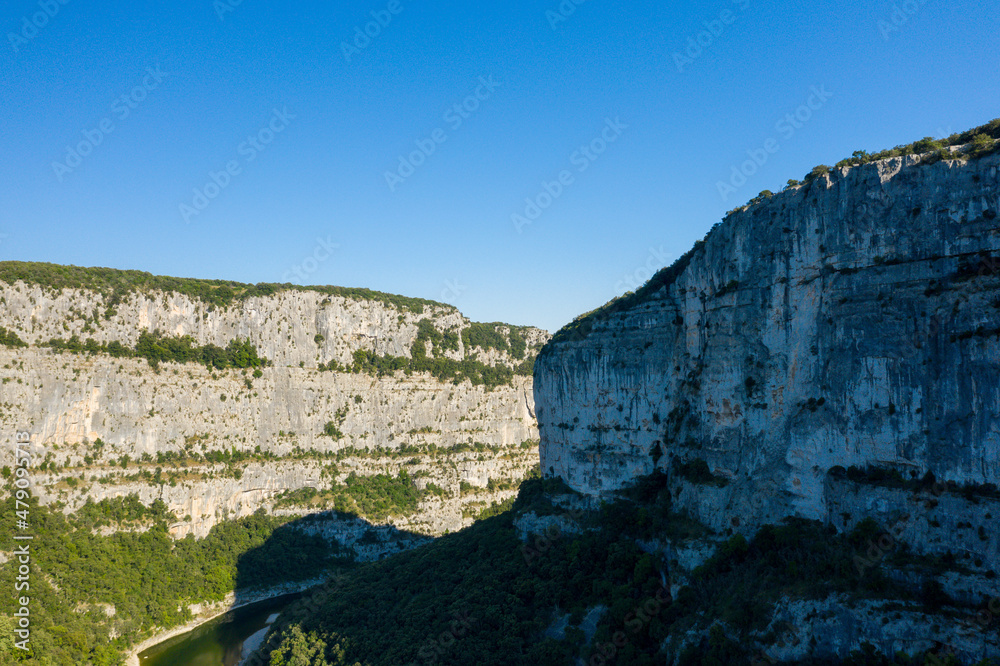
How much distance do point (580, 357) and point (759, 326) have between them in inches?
604

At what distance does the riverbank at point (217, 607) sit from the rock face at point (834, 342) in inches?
1919

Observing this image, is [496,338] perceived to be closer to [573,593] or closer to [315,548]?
[315,548]

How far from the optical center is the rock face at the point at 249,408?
213ft

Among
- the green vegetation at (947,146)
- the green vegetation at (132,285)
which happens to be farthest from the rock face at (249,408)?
the green vegetation at (947,146)

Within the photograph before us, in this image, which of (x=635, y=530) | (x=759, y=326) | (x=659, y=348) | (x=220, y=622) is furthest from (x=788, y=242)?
(x=220, y=622)

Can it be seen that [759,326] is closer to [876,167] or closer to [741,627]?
[876,167]

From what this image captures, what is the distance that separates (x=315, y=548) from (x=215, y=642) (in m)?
19.3

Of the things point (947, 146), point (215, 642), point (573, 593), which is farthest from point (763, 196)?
point (215, 642)

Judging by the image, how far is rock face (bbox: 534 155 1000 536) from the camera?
2170cm

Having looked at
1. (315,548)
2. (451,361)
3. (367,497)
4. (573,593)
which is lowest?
(315,548)

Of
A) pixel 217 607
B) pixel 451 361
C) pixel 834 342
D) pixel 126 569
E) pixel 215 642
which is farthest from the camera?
pixel 451 361

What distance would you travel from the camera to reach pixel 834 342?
25.3 meters

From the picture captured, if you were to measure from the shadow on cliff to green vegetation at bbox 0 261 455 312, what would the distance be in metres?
30.1

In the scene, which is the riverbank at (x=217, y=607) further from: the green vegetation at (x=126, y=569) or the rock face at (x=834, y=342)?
the rock face at (x=834, y=342)
